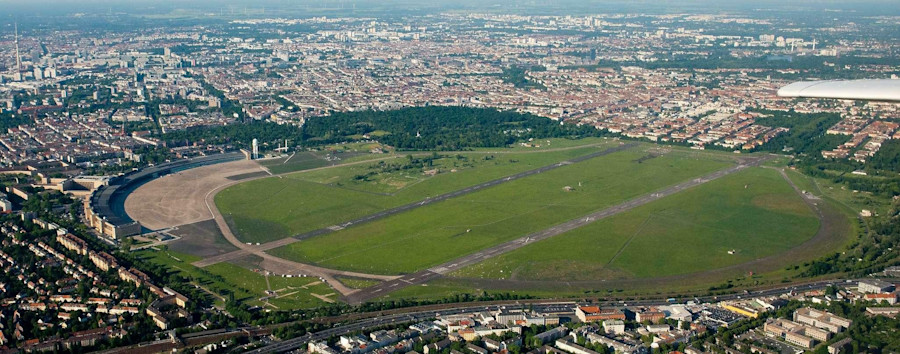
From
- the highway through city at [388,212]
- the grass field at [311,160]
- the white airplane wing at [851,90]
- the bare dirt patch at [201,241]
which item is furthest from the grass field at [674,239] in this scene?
the grass field at [311,160]

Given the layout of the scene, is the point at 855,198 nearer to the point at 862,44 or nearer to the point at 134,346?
the point at 134,346

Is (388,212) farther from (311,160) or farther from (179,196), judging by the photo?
(311,160)

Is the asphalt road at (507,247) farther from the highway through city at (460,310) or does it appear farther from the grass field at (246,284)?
the highway through city at (460,310)

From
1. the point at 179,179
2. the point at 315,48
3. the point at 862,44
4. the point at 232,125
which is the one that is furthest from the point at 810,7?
the point at 179,179

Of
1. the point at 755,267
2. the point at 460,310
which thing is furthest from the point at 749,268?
the point at 460,310

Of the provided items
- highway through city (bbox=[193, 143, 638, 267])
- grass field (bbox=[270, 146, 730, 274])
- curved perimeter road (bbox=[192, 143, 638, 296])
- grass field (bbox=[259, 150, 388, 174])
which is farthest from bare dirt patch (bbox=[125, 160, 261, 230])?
grass field (bbox=[270, 146, 730, 274])

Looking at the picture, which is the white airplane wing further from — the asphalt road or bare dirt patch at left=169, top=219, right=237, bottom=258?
bare dirt patch at left=169, top=219, right=237, bottom=258
